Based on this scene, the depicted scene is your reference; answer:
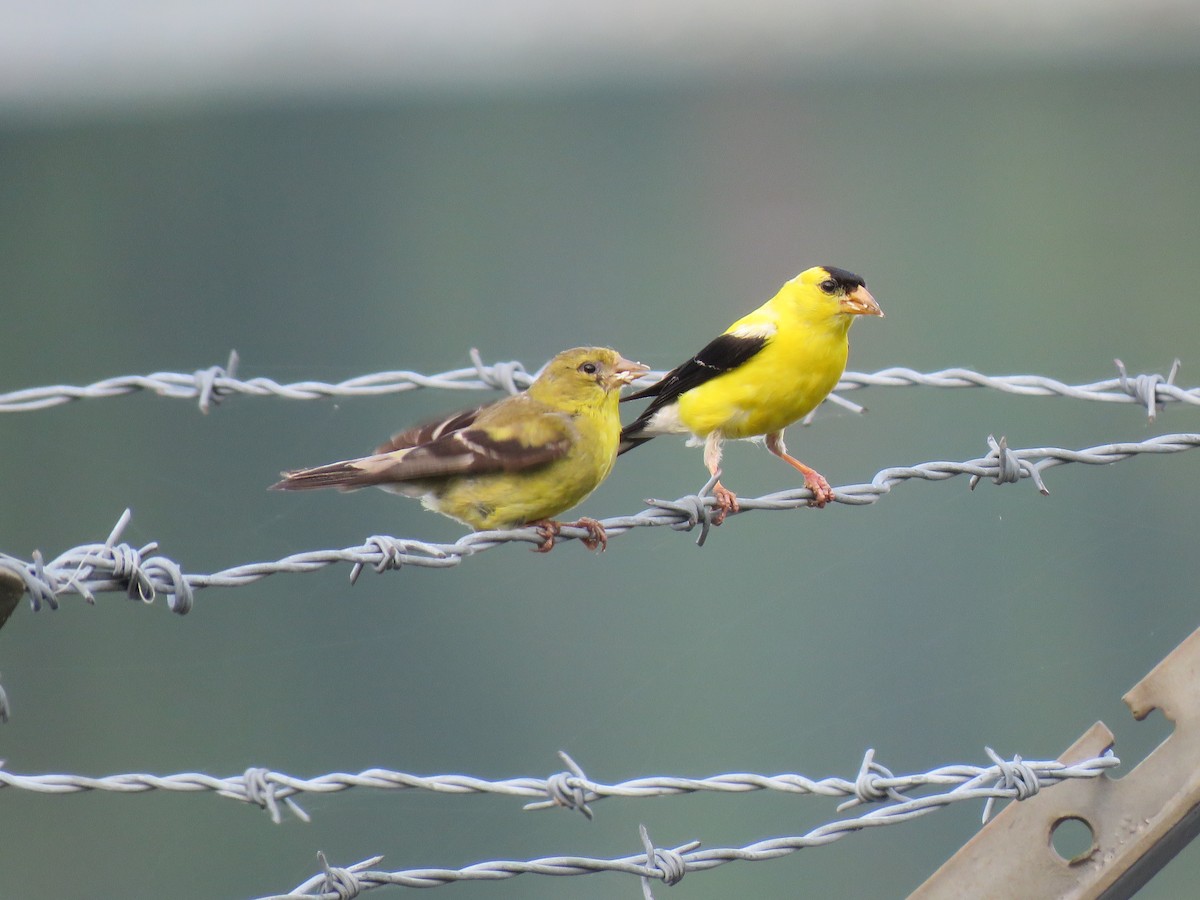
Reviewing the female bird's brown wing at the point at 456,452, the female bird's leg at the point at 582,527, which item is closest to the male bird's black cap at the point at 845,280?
the female bird's brown wing at the point at 456,452

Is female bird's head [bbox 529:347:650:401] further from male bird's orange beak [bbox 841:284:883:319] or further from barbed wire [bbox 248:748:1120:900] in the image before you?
barbed wire [bbox 248:748:1120:900]

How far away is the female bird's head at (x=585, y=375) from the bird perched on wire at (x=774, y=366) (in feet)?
0.44

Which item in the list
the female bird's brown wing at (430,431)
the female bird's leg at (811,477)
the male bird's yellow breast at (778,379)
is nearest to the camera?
the female bird's leg at (811,477)

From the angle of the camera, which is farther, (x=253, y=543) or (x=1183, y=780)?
(x=253, y=543)

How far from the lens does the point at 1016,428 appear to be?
6.08 meters


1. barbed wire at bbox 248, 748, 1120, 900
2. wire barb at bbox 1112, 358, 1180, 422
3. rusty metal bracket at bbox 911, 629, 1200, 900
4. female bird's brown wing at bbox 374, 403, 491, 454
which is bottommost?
rusty metal bracket at bbox 911, 629, 1200, 900

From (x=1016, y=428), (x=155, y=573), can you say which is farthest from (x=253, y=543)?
(x=1016, y=428)

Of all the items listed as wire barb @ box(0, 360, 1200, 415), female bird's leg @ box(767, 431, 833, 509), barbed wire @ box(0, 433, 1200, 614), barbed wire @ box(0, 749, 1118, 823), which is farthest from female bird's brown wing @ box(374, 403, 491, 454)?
barbed wire @ box(0, 749, 1118, 823)

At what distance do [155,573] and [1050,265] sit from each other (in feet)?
17.3

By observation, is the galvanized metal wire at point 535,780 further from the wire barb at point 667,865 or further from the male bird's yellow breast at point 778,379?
the male bird's yellow breast at point 778,379

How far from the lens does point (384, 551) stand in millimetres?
2516

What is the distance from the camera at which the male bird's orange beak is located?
13.1ft

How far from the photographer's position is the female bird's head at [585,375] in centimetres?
377

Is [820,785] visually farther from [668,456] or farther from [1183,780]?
[668,456]
